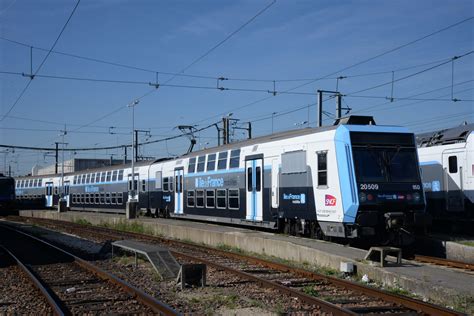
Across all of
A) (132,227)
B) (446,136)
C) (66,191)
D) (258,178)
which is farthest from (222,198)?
(66,191)

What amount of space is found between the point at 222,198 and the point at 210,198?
1506 millimetres

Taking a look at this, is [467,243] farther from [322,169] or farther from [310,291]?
[310,291]

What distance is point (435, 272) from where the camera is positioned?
1117 centimetres

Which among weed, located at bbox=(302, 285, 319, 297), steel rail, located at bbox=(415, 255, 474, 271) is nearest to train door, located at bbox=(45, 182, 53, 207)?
steel rail, located at bbox=(415, 255, 474, 271)

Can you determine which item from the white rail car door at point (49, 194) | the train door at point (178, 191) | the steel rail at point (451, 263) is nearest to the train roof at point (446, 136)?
the steel rail at point (451, 263)

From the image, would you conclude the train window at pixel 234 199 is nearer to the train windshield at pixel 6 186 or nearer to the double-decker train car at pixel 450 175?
the double-decker train car at pixel 450 175

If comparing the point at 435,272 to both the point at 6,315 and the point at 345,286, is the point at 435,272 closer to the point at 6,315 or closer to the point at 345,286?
the point at 345,286

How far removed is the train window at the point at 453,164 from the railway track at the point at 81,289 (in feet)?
41.3

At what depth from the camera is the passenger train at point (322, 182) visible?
14.8 meters

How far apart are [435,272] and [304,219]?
603 cm

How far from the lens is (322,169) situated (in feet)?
51.7

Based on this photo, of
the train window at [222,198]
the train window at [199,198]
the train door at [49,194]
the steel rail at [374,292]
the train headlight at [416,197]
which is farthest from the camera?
the train door at [49,194]

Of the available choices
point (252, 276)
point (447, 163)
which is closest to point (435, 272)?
point (252, 276)

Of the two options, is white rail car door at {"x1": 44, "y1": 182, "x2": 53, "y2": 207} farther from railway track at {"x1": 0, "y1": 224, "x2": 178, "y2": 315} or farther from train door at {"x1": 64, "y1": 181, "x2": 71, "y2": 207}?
railway track at {"x1": 0, "y1": 224, "x2": 178, "y2": 315}
